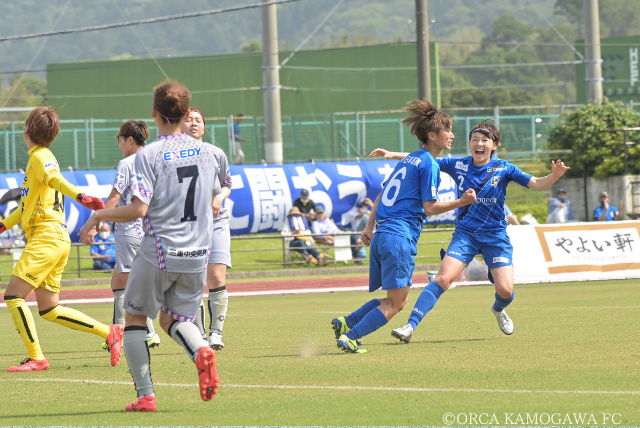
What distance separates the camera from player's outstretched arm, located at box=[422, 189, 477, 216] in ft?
25.4

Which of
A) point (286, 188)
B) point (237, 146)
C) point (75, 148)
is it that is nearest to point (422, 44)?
point (286, 188)

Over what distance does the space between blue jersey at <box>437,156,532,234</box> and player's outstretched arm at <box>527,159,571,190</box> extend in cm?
8

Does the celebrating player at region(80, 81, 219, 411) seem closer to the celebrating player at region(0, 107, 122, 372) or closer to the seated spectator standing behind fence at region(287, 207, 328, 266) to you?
the celebrating player at region(0, 107, 122, 372)

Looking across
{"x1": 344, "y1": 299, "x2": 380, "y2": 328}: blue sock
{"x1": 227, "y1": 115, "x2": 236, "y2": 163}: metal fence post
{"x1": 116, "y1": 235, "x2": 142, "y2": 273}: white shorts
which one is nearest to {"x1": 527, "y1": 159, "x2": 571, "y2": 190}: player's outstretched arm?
{"x1": 344, "y1": 299, "x2": 380, "y2": 328}: blue sock

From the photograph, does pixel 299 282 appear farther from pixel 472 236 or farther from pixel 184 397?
pixel 184 397

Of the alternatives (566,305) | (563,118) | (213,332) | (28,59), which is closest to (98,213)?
(213,332)

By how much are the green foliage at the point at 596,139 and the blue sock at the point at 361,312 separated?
2303cm

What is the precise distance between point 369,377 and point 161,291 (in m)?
1.94

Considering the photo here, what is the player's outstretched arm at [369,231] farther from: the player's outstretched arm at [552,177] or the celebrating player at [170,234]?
the celebrating player at [170,234]

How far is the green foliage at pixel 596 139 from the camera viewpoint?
30.1 metres

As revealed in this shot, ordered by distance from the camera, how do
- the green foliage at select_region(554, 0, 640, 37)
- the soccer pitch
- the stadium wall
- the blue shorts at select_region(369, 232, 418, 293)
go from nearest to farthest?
the soccer pitch → the blue shorts at select_region(369, 232, 418, 293) → the stadium wall → the green foliage at select_region(554, 0, 640, 37)

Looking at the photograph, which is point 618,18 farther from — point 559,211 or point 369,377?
point 369,377

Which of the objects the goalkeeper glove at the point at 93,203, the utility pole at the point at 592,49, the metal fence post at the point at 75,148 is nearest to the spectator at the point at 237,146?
the metal fence post at the point at 75,148

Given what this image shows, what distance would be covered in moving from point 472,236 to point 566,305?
15.4 ft
